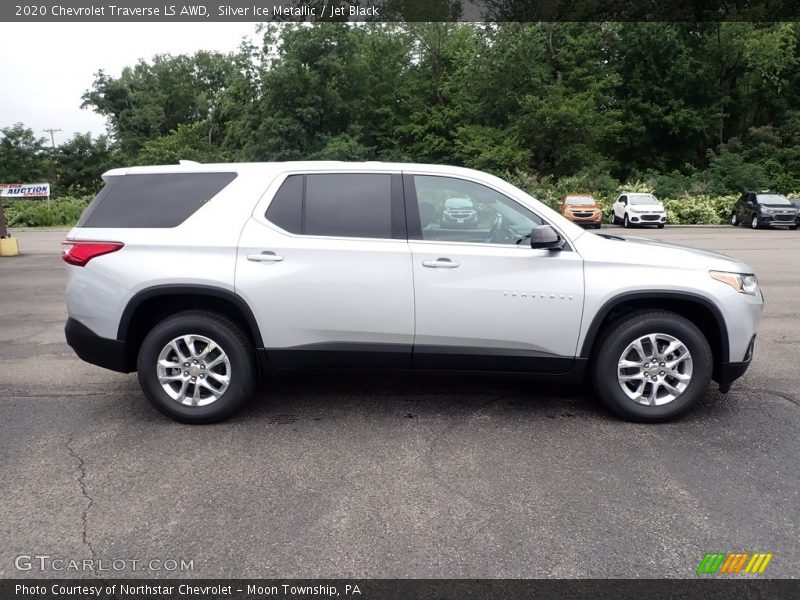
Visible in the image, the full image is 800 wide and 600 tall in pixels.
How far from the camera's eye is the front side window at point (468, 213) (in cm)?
455

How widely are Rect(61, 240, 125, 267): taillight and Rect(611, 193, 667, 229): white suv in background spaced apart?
26418 millimetres

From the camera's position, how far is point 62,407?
16.2 feet

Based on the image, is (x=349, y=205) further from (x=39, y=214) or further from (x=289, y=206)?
(x=39, y=214)

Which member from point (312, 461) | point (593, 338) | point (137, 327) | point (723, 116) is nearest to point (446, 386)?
point (593, 338)

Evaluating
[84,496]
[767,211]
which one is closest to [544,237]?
[84,496]

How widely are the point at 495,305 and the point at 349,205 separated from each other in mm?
1229

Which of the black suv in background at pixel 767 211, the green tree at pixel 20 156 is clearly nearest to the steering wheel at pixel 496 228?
the black suv in background at pixel 767 211

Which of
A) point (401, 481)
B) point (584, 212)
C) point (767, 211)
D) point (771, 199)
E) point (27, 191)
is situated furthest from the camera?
point (27, 191)

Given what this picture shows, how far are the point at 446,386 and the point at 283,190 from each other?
205 cm

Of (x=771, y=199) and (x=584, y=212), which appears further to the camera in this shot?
(x=584, y=212)

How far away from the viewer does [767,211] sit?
26.8 m

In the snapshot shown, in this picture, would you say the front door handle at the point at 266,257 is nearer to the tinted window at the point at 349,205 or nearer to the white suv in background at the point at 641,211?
the tinted window at the point at 349,205

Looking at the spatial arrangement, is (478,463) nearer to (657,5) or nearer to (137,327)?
(137,327)

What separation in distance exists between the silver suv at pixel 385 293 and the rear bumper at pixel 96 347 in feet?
0.04
